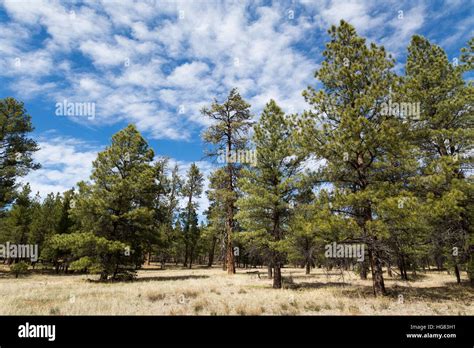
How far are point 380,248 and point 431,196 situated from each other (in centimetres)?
290

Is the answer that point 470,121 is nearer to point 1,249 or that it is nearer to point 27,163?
point 27,163

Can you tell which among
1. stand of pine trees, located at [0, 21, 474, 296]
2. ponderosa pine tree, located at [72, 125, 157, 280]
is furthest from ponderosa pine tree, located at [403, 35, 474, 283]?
ponderosa pine tree, located at [72, 125, 157, 280]

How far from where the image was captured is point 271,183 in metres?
17.6

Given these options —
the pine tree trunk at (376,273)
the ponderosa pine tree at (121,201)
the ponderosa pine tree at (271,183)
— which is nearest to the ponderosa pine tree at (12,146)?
the ponderosa pine tree at (121,201)

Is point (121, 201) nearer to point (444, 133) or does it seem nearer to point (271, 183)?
point (271, 183)

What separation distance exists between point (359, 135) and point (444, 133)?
194 inches

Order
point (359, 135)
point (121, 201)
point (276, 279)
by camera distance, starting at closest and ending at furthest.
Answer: point (359, 135) → point (276, 279) → point (121, 201)

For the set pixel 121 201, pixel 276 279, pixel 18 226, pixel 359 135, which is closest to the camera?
pixel 359 135

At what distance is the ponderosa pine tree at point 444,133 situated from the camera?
1237 centimetres

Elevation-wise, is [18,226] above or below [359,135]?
below

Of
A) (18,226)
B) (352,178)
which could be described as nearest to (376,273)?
(352,178)
